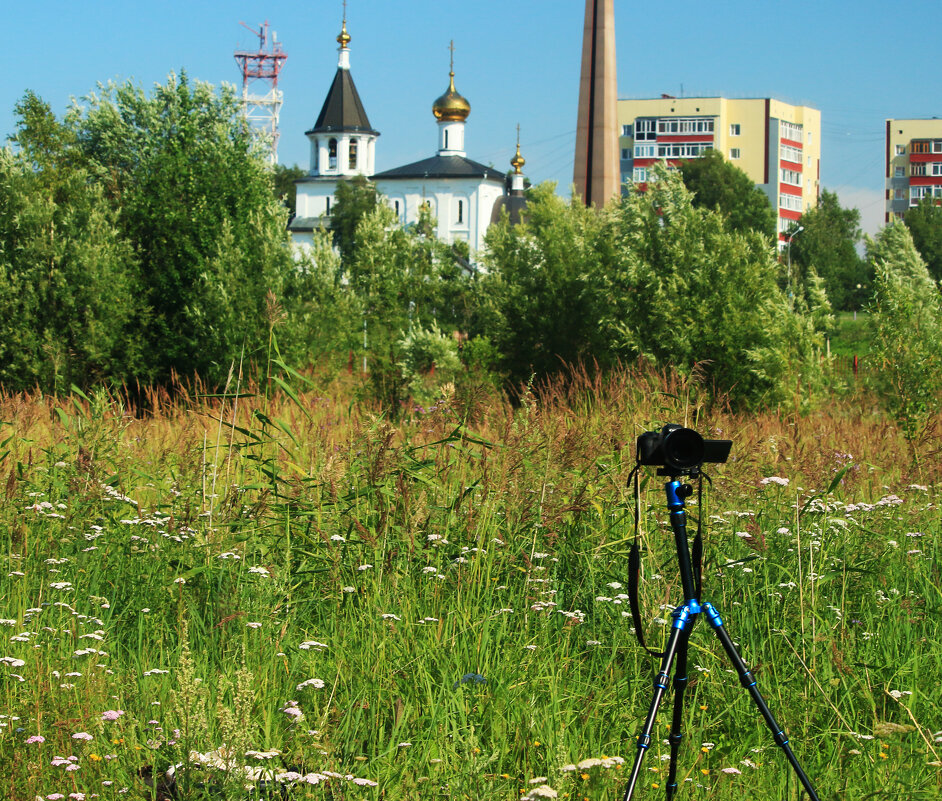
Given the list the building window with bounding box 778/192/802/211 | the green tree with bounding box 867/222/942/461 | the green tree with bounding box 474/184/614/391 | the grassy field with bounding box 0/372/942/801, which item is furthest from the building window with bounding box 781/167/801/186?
the grassy field with bounding box 0/372/942/801

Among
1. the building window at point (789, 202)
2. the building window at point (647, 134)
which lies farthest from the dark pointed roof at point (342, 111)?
the building window at point (789, 202)

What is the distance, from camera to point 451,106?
8325cm

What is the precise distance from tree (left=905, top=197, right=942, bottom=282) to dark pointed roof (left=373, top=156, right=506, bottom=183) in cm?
3210

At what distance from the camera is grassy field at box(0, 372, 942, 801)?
2.74 metres

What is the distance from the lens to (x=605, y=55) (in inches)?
933

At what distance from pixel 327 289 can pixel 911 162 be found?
93.0 meters

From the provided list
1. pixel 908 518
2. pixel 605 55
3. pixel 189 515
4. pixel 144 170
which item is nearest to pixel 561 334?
pixel 605 55

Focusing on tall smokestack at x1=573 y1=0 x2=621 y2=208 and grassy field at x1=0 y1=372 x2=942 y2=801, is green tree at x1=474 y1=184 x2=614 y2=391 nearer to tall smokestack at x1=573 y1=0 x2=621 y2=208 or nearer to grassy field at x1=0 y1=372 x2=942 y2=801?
tall smokestack at x1=573 y1=0 x2=621 y2=208

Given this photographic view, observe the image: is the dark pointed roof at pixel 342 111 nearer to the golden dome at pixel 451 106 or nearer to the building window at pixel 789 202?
the golden dome at pixel 451 106

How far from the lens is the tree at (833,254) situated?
2667 inches

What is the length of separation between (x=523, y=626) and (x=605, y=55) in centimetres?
2200

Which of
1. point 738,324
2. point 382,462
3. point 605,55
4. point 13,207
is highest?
point 605,55

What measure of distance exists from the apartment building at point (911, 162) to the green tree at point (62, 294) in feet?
309

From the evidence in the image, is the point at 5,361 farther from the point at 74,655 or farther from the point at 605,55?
the point at 74,655
